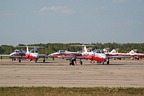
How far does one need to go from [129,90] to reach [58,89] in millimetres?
Answer: 3480

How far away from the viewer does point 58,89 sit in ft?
64.0

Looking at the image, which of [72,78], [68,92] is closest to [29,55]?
[72,78]

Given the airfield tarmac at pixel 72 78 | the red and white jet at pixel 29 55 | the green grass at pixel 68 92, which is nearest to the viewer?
the green grass at pixel 68 92

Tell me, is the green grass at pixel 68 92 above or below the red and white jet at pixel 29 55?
below

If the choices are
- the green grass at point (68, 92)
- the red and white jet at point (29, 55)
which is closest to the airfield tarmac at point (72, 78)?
the green grass at point (68, 92)

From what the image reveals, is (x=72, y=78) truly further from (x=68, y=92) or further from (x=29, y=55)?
(x=29, y=55)

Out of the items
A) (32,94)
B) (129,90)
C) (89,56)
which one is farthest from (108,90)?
(89,56)

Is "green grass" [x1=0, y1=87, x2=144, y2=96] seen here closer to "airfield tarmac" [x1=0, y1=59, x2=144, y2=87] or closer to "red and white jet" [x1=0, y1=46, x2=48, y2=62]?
"airfield tarmac" [x1=0, y1=59, x2=144, y2=87]

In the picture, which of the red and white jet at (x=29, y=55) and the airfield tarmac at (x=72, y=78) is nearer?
the airfield tarmac at (x=72, y=78)

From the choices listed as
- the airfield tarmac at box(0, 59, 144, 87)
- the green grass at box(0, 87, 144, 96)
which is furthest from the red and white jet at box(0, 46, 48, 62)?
the green grass at box(0, 87, 144, 96)

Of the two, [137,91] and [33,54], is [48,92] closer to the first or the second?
[137,91]

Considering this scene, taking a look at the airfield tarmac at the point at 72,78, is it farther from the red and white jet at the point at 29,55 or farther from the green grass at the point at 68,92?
the red and white jet at the point at 29,55

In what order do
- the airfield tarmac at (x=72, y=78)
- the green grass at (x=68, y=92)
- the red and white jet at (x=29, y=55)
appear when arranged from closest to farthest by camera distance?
the green grass at (x=68, y=92) → the airfield tarmac at (x=72, y=78) → the red and white jet at (x=29, y=55)

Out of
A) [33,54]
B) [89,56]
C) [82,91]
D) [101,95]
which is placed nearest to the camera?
[101,95]
